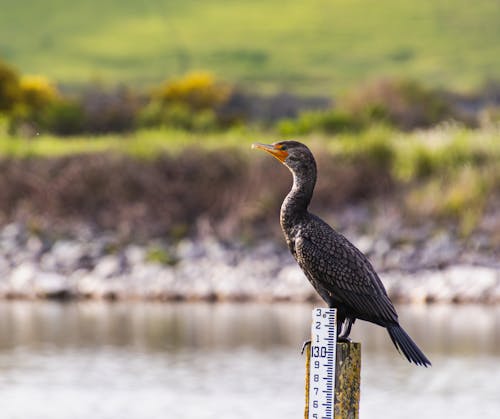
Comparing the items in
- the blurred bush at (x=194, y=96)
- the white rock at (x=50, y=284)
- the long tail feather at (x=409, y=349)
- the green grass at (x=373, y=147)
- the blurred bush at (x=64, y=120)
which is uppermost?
the blurred bush at (x=194, y=96)

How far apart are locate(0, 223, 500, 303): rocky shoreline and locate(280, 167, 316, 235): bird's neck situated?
1467 centimetres

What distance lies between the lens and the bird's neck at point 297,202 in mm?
8500

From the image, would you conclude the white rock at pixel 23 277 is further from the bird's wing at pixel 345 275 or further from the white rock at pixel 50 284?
the bird's wing at pixel 345 275

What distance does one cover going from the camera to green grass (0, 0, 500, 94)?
227 feet

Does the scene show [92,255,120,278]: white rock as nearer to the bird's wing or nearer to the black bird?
the black bird

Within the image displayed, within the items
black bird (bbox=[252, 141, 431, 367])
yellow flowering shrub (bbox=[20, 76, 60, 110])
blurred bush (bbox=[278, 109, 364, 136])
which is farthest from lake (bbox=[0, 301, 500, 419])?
yellow flowering shrub (bbox=[20, 76, 60, 110])

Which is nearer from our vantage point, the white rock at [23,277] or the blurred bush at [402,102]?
the white rock at [23,277]

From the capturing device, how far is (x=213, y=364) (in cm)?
1691

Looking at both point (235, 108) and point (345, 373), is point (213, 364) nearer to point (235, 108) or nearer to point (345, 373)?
point (345, 373)

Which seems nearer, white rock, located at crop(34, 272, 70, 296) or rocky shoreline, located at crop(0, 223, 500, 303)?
rocky shoreline, located at crop(0, 223, 500, 303)

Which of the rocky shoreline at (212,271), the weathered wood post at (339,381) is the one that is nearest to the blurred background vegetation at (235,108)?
the rocky shoreline at (212,271)

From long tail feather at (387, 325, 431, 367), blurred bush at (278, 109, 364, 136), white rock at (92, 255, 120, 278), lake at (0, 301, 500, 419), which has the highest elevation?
blurred bush at (278, 109, 364, 136)

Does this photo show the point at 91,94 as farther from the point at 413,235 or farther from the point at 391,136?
the point at 413,235

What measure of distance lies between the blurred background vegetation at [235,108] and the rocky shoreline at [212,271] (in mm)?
851
